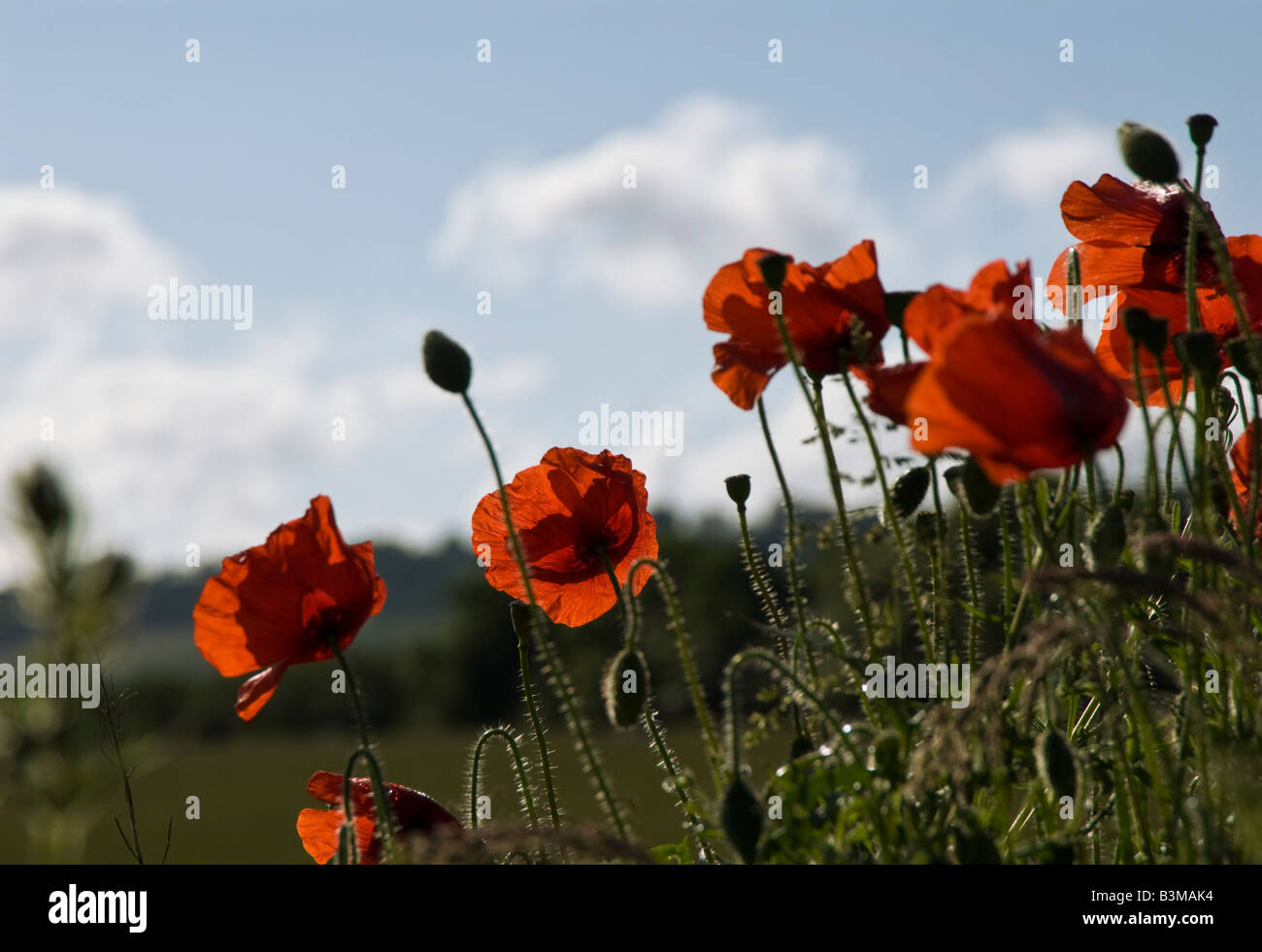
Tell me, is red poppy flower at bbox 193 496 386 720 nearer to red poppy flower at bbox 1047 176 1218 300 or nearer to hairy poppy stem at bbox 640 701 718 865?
hairy poppy stem at bbox 640 701 718 865

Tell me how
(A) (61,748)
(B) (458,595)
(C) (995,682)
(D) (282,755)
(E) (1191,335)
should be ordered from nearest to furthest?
(A) (61,748) < (C) (995,682) < (E) (1191,335) < (B) (458,595) < (D) (282,755)

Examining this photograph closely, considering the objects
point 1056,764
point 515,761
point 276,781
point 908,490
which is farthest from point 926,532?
point 276,781

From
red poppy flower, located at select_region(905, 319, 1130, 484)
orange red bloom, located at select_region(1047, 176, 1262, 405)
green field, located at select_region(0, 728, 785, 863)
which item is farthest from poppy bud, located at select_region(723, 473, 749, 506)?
green field, located at select_region(0, 728, 785, 863)

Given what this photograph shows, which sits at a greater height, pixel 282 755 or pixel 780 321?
pixel 780 321

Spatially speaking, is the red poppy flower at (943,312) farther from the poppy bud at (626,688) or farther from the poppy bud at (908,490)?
the poppy bud at (626,688)

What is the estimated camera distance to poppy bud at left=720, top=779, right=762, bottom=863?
38.7 inches

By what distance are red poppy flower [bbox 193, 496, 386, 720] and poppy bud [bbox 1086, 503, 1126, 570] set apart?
0.81 metres

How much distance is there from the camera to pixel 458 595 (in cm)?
4816

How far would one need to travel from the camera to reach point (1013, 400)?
1.03 metres

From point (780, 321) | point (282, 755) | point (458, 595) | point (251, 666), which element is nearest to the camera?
point (780, 321)
